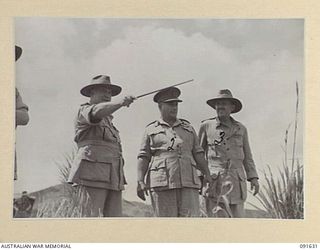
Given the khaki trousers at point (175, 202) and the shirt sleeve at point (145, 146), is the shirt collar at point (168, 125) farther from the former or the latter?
the khaki trousers at point (175, 202)

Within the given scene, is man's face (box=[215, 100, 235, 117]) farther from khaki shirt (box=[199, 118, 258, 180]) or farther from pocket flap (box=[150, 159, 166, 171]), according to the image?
pocket flap (box=[150, 159, 166, 171])

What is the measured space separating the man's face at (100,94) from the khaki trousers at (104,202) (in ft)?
0.67

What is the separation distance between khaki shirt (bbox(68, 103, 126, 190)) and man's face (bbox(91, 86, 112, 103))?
0.02 metres

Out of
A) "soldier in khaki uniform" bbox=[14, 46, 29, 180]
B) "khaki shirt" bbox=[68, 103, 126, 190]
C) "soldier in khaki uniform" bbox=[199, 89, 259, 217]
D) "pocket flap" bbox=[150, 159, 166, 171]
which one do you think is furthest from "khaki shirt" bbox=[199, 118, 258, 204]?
"soldier in khaki uniform" bbox=[14, 46, 29, 180]

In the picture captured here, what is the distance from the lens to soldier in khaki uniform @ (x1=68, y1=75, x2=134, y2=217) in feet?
4.82

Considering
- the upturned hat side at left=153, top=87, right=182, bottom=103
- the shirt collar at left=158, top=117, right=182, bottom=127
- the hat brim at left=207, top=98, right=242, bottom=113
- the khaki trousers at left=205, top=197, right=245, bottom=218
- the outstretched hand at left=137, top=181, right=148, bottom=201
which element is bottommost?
the khaki trousers at left=205, top=197, right=245, bottom=218

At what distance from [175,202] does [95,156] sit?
0.21 metres

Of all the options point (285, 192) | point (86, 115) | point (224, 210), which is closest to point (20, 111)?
point (86, 115)

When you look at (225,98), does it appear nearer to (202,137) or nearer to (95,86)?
(202,137)

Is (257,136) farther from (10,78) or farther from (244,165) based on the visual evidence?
(10,78)

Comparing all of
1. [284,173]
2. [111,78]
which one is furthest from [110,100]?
[284,173]

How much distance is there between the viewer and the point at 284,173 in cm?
148

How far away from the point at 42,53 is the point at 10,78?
0.30 feet

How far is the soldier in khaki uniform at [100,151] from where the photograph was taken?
57.8 inches
